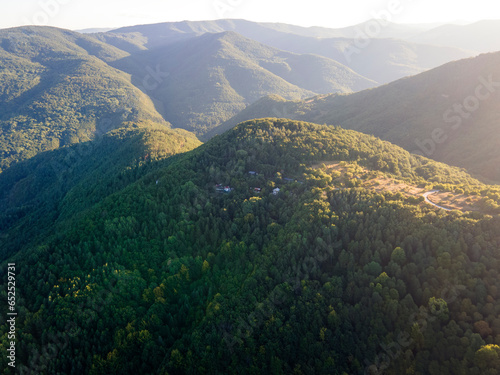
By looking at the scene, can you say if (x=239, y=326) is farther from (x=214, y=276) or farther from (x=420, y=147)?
(x=420, y=147)

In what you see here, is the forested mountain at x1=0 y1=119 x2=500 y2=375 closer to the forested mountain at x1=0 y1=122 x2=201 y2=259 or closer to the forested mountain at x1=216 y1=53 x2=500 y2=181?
the forested mountain at x1=0 y1=122 x2=201 y2=259

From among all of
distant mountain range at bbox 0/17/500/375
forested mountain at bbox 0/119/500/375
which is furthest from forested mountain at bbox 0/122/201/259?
forested mountain at bbox 0/119/500/375

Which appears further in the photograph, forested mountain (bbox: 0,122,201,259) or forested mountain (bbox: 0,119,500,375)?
forested mountain (bbox: 0,122,201,259)

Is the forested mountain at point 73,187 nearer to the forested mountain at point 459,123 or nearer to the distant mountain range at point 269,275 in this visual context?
the distant mountain range at point 269,275

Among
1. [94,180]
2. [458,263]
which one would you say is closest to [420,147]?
[458,263]

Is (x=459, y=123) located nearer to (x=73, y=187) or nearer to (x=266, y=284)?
(x=266, y=284)

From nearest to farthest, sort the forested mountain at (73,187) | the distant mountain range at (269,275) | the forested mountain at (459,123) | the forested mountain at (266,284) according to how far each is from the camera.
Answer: the forested mountain at (266,284)
the distant mountain range at (269,275)
the forested mountain at (73,187)
the forested mountain at (459,123)

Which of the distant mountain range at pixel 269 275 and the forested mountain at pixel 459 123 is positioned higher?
the forested mountain at pixel 459 123

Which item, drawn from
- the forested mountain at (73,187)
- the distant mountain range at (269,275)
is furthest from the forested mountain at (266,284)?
the forested mountain at (73,187)
